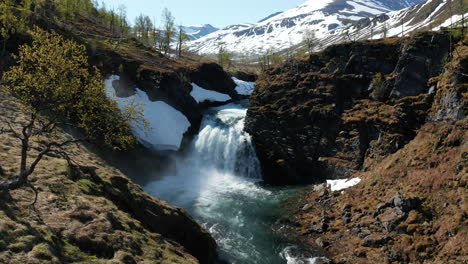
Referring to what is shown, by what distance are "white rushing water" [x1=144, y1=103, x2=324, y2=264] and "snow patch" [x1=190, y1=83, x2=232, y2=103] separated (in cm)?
459

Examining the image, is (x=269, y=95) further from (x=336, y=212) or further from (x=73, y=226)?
(x=73, y=226)

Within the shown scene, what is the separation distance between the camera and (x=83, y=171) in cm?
2128

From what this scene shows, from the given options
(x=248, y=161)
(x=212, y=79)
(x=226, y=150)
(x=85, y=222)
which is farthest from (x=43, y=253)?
(x=212, y=79)

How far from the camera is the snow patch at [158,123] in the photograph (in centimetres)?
5162

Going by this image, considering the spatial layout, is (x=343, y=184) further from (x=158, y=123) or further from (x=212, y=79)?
(x=212, y=79)

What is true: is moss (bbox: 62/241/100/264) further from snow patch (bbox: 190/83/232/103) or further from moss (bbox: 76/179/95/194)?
snow patch (bbox: 190/83/232/103)

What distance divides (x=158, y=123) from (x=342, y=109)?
37.3 metres

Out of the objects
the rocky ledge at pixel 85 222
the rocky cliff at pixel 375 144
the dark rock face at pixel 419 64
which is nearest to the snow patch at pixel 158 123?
the rocky cliff at pixel 375 144

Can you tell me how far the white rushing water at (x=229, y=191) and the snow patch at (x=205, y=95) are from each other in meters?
4.59

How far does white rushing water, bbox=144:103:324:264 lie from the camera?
28062 mm

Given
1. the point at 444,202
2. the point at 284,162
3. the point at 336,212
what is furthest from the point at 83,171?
the point at 284,162

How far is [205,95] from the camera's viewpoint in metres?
74.6

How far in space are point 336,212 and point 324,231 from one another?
431cm

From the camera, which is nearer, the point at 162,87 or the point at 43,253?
Result: the point at 43,253
